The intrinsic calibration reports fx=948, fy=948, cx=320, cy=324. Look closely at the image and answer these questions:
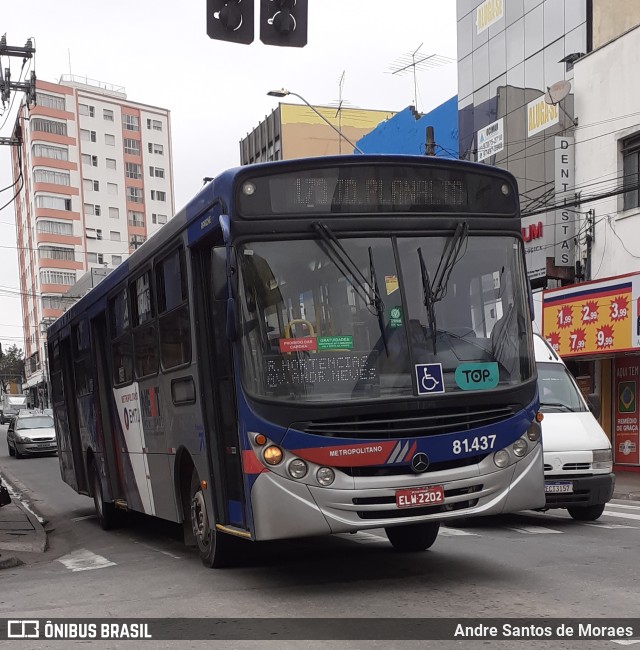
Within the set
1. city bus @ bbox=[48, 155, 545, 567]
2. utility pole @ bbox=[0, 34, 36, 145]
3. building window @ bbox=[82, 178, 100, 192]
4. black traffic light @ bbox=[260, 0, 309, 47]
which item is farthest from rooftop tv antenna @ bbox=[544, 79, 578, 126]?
building window @ bbox=[82, 178, 100, 192]

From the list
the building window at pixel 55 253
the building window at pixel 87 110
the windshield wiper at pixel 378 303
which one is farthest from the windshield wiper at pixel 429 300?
the building window at pixel 87 110

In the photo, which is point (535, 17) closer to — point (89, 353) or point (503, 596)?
point (89, 353)

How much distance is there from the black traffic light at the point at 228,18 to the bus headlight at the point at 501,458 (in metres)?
5.40

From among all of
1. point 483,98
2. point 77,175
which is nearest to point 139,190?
point 77,175

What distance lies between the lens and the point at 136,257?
1021 centimetres

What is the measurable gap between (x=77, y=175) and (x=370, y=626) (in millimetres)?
91738

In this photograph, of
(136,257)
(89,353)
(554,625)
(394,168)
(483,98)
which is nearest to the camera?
(554,625)

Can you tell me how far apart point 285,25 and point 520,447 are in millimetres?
5405

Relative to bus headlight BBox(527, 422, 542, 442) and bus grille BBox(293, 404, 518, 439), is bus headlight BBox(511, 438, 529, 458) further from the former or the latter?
bus grille BBox(293, 404, 518, 439)

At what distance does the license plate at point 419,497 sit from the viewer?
6.90 metres

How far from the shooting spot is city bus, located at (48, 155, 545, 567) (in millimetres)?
6852

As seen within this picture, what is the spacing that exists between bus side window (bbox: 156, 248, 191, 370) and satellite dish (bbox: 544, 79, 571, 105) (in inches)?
666

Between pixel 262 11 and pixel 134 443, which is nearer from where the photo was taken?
pixel 262 11

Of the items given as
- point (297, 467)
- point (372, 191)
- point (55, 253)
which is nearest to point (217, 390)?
point (297, 467)
